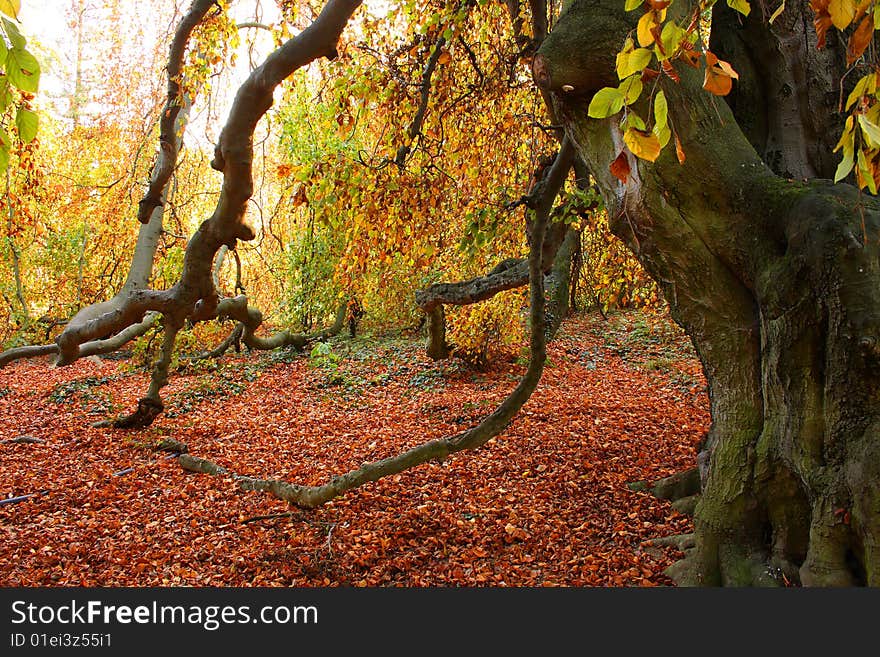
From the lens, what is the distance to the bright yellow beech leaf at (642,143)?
45.4 inches

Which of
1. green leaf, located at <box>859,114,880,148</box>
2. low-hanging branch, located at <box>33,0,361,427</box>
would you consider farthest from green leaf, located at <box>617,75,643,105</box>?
low-hanging branch, located at <box>33,0,361,427</box>

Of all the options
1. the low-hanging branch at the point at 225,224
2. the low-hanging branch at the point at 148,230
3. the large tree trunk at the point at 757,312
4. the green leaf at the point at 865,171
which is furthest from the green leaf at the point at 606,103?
the low-hanging branch at the point at 148,230

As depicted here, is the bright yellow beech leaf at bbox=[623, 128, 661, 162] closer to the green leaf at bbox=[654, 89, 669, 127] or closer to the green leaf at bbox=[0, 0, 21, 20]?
the green leaf at bbox=[654, 89, 669, 127]

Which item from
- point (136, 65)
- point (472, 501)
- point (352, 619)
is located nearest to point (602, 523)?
point (472, 501)

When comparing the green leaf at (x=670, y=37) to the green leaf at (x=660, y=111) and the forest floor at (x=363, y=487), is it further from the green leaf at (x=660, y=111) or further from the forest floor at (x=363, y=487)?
the forest floor at (x=363, y=487)

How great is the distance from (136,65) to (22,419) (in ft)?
16.9

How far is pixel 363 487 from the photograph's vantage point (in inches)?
184

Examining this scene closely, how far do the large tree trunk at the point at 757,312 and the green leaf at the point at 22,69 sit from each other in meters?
2.07

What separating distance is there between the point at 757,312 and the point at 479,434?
1.83 metres

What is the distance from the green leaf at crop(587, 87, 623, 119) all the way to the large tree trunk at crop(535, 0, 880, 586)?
58.4 inches

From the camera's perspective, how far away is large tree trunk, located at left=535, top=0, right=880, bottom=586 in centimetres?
219

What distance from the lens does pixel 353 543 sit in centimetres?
367

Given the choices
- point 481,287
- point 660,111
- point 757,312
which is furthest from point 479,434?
point 481,287

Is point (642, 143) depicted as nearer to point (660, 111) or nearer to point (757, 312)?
point (660, 111)
